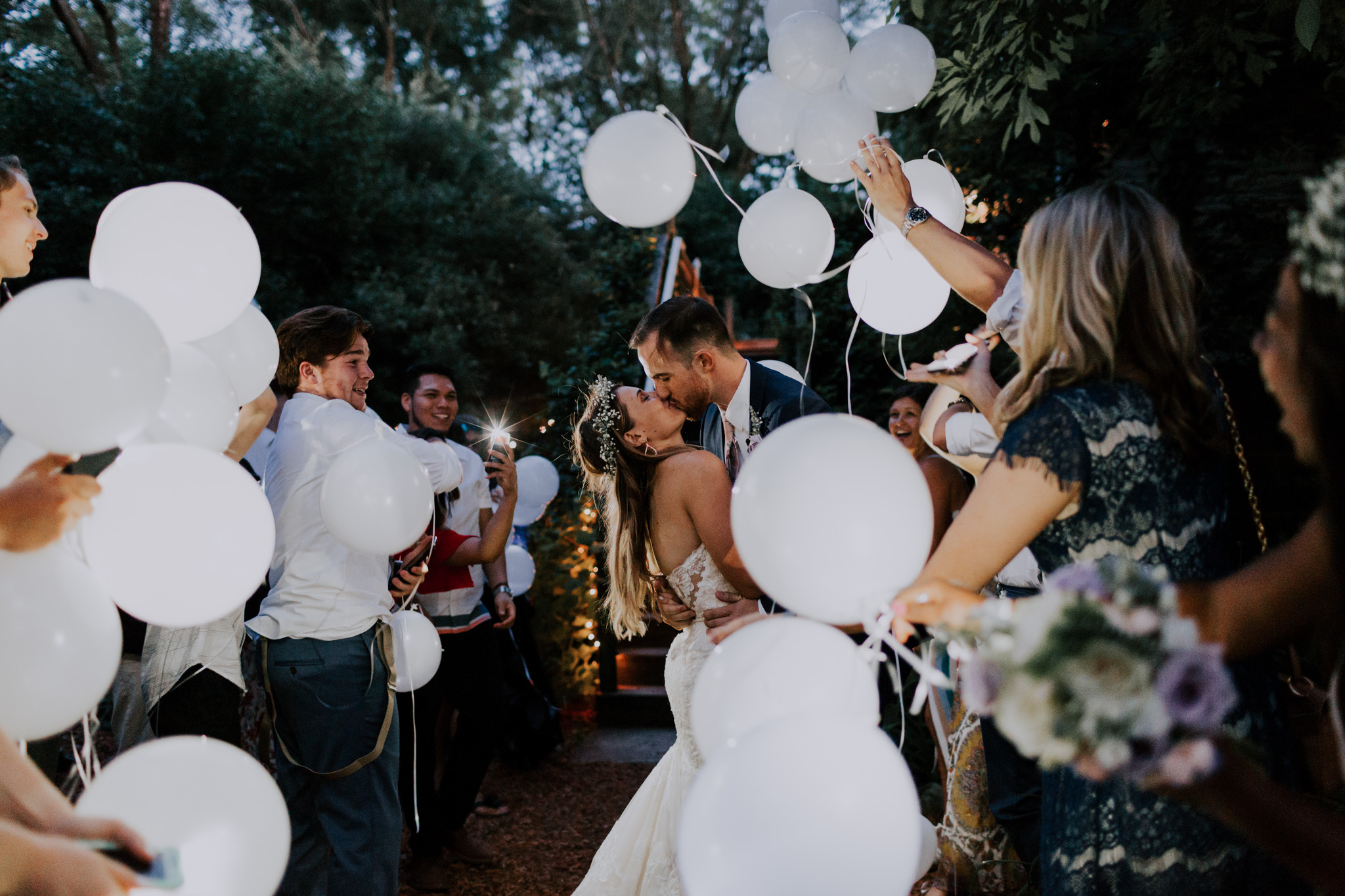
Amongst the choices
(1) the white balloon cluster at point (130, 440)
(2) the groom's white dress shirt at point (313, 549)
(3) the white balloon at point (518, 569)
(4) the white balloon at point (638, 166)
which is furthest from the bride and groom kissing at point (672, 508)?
(3) the white balloon at point (518, 569)

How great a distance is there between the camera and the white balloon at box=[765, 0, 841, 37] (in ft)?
9.08

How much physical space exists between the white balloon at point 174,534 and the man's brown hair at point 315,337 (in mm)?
1116

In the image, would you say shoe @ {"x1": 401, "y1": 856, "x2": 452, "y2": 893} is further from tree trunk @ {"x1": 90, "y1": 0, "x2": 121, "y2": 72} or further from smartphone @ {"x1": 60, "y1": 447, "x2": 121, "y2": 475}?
tree trunk @ {"x1": 90, "y1": 0, "x2": 121, "y2": 72}

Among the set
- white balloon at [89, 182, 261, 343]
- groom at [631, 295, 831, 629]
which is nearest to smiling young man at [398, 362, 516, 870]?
groom at [631, 295, 831, 629]

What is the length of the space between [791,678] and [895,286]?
144 cm

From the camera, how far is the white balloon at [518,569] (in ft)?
14.6

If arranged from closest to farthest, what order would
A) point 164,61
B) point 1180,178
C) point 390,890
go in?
point 390,890, point 1180,178, point 164,61

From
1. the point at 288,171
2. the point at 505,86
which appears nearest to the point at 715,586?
the point at 288,171

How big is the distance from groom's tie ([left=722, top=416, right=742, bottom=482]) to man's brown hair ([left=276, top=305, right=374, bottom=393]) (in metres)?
1.31

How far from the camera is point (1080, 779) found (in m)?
1.31

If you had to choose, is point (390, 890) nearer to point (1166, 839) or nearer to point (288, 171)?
point (1166, 839)

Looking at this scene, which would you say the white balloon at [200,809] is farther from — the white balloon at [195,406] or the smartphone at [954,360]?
the smartphone at [954,360]

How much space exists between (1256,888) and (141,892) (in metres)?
1.68

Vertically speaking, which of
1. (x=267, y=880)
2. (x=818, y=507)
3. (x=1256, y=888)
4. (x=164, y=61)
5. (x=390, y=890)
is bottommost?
(x=390, y=890)
